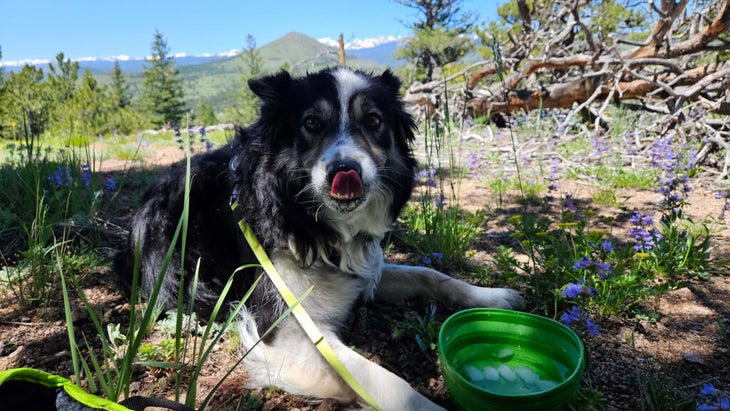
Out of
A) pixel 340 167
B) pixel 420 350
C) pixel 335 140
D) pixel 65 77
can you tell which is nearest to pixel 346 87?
pixel 335 140

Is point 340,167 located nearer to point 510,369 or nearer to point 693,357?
point 510,369

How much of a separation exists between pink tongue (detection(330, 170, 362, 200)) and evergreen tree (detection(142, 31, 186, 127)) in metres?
63.7

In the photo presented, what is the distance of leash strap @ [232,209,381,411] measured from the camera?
1.55 meters

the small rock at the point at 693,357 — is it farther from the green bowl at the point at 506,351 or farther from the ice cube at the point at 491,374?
the ice cube at the point at 491,374

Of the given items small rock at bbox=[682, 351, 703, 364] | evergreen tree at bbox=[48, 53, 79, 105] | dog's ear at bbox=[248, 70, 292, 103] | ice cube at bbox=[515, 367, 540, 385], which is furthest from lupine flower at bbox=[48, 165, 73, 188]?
evergreen tree at bbox=[48, 53, 79, 105]

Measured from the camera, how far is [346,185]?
2076 mm

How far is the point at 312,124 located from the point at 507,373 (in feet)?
→ 5.53

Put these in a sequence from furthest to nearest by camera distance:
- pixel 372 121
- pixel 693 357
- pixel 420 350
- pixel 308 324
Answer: pixel 372 121 → pixel 420 350 → pixel 693 357 → pixel 308 324

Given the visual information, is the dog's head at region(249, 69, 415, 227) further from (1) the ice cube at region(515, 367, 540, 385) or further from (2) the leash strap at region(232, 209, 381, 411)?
(1) the ice cube at region(515, 367, 540, 385)

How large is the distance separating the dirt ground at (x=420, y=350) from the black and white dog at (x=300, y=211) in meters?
0.15

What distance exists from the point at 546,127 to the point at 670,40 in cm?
213

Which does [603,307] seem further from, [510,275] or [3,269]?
A: [3,269]

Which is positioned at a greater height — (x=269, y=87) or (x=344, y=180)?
(x=269, y=87)

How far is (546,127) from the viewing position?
730 centimetres
